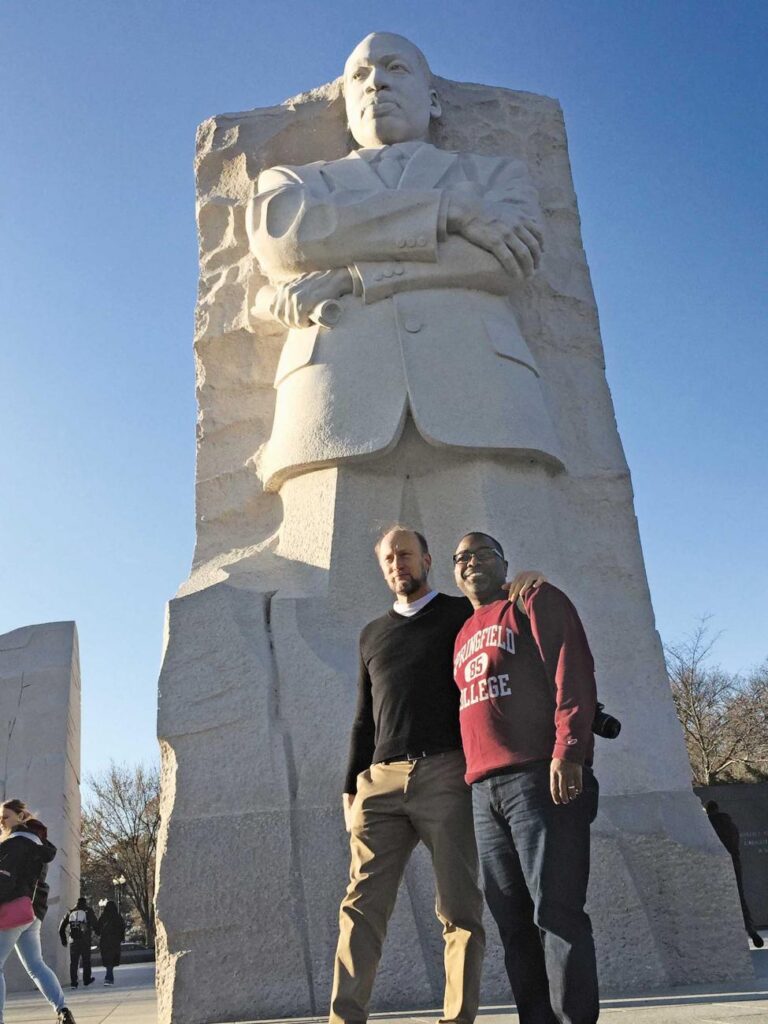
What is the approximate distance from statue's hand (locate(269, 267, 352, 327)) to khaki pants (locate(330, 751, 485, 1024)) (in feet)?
9.54

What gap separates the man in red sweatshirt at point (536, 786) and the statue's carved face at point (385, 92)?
394cm

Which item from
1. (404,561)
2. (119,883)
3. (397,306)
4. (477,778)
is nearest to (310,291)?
(397,306)

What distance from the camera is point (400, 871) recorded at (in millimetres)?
2852

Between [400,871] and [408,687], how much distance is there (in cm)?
47

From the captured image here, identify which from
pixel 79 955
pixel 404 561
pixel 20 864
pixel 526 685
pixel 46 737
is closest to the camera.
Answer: pixel 526 685

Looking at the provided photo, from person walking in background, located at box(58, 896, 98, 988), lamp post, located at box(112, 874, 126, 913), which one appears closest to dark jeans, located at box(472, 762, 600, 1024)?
person walking in background, located at box(58, 896, 98, 988)

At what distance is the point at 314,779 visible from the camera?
433 cm

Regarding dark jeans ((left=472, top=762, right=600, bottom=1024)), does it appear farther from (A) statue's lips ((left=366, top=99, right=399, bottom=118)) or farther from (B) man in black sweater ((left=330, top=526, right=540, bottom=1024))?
(A) statue's lips ((left=366, top=99, right=399, bottom=118))

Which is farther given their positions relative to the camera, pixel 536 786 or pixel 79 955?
pixel 79 955

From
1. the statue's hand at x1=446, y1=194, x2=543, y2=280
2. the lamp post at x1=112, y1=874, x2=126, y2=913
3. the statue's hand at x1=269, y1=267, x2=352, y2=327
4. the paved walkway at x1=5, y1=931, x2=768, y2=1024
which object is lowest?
the paved walkway at x1=5, y1=931, x2=768, y2=1024

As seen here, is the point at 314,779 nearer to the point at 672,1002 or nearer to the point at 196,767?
the point at 196,767

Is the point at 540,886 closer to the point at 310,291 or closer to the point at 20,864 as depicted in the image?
the point at 20,864

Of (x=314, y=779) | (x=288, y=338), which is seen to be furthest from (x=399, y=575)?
(x=288, y=338)

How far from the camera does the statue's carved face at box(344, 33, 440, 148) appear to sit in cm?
593
